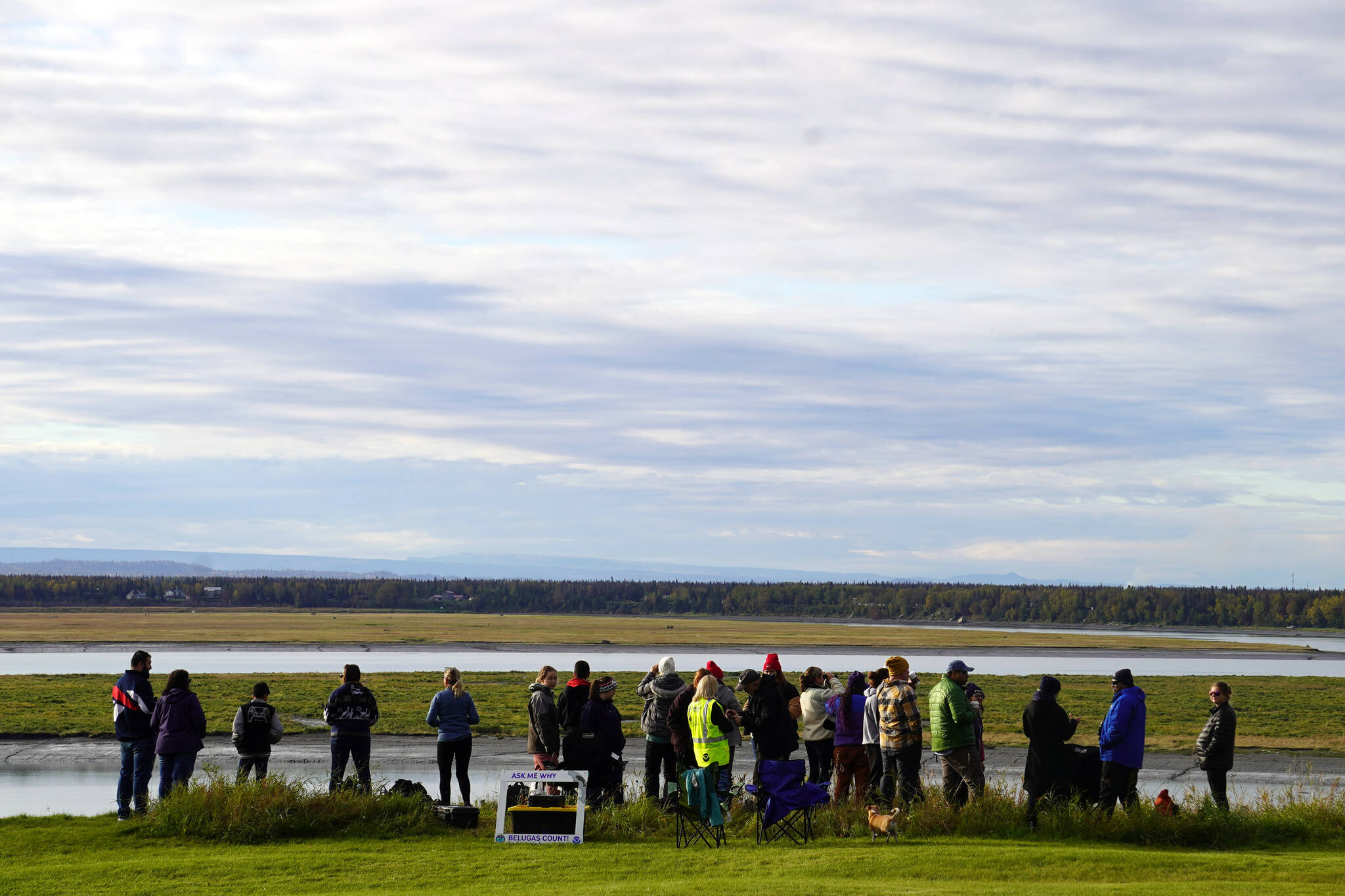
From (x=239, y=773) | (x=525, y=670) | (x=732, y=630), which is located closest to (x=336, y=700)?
(x=239, y=773)

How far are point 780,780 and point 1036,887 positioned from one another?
313 cm

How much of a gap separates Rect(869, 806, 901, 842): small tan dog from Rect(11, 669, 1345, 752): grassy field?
47.5 feet

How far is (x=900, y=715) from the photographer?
47.1ft

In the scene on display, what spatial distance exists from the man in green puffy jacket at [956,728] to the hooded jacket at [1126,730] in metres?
1.54

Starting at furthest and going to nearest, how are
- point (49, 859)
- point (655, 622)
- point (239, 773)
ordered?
point (655, 622) < point (239, 773) < point (49, 859)

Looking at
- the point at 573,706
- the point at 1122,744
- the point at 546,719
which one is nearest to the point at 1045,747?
the point at 1122,744

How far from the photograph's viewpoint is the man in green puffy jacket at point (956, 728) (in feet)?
46.3

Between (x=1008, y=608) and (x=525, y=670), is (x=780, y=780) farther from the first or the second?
(x=1008, y=608)

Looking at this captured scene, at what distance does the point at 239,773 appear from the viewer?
49.2ft

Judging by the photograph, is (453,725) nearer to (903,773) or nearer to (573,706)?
(573,706)

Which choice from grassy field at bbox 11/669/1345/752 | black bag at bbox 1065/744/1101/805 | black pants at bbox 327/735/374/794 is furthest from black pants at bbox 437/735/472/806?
grassy field at bbox 11/669/1345/752

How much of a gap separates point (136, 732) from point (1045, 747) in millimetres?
11082

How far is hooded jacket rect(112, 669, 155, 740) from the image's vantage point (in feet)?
49.6

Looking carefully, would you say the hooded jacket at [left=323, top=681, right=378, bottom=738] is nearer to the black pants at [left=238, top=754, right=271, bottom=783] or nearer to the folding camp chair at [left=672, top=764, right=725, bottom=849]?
the black pants at [left=238, top=754, right=271, bottom=783]
